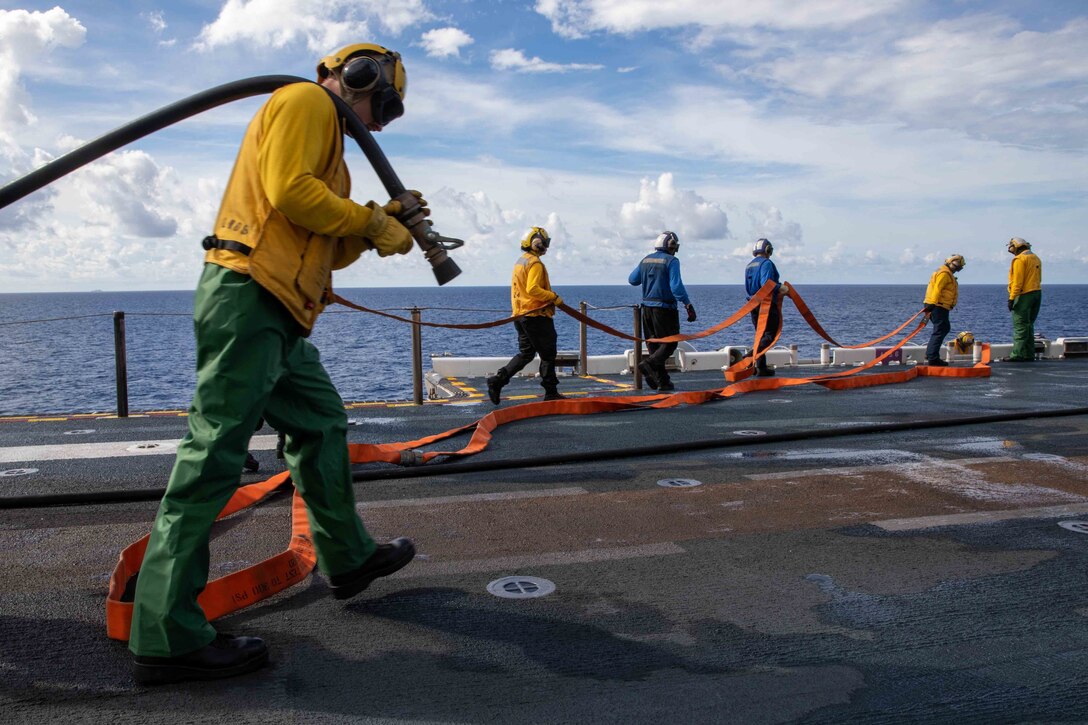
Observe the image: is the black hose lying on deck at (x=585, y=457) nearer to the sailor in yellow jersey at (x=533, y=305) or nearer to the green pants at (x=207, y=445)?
the green pants at (x=207, y=445)

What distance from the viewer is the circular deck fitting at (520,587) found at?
3.41m

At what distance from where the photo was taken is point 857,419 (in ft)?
26.5

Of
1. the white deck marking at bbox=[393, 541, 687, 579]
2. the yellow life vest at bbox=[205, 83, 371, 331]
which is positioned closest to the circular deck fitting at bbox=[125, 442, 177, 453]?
the white deck marking at bbox=[393, 541, 687, 579]

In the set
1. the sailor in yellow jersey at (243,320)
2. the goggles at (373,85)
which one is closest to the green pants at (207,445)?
the sailor in yellow jersey at (243,320)

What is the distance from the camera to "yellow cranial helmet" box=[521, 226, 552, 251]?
1033cm

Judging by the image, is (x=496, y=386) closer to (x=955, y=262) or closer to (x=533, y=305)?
(x=533, y=305)

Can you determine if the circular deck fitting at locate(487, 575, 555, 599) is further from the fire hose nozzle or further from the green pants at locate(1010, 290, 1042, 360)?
the green pants at locate(1010, 290, 1042, 360)

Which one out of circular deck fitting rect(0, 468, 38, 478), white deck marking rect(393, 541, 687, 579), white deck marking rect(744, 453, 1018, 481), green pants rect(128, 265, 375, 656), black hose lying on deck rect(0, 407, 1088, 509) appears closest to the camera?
green pants rect(128, 265, 375, 656)

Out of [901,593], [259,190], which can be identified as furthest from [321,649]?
[901,593]

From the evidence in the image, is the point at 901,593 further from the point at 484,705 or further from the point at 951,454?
the point at 951,454

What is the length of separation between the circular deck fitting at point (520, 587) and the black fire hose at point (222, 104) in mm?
1267

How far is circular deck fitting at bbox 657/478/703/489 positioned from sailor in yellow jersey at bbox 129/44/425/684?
9.20 feet

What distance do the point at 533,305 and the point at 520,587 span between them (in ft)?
22.7

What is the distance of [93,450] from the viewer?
21.7 feet
